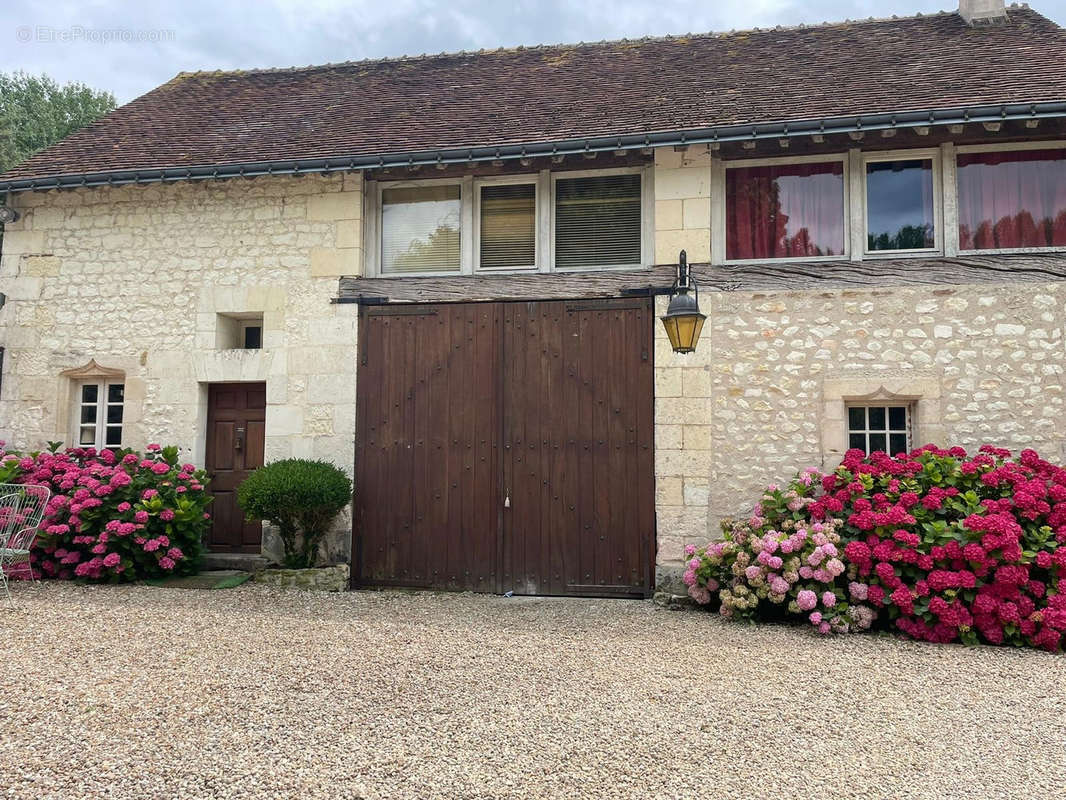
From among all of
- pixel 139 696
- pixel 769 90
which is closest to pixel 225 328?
pixel 139 696

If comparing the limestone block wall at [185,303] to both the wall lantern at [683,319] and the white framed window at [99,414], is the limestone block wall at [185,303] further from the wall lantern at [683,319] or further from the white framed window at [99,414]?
the wall lantern at [683,319]

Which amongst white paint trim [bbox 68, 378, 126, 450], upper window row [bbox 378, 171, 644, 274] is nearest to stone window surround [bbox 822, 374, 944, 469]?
upper window row [bbox 378, 171, 644, 274]

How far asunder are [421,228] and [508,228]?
823 mm

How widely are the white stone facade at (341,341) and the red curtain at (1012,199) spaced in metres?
0.49

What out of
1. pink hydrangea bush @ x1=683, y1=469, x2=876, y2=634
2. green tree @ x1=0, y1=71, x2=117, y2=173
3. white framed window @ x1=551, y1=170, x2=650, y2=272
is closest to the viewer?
pink hydrangea bush @ x1=683, y1=469, x2=876, y2=634

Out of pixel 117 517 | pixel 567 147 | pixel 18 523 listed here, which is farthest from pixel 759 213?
pixel 18 523

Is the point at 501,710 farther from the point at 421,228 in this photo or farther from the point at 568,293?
the point at 421,228

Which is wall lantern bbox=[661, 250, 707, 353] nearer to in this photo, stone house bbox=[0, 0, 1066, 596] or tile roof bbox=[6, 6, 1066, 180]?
stone house bbox=[0, 0, 1066, 596]

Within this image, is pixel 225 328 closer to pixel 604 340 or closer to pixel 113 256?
pixel 113 256

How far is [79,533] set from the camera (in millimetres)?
6453

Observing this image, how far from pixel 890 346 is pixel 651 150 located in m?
2.56

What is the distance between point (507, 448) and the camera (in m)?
6.61

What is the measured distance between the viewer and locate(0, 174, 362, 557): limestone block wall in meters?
6.96

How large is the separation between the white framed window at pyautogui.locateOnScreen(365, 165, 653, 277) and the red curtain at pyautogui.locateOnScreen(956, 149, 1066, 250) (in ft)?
8.49
